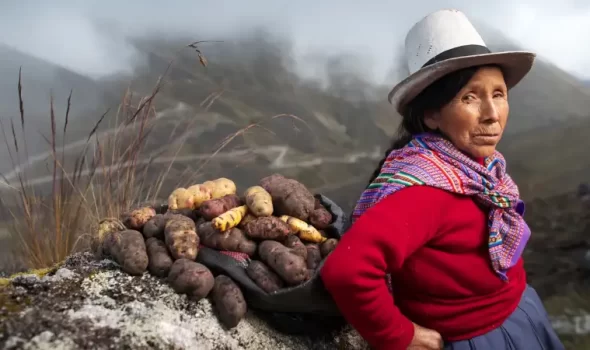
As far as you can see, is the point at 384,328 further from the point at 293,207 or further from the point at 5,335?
the point at 5,335

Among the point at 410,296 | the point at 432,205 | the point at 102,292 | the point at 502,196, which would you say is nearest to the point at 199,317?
the point at 102,292

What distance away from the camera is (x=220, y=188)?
1.95 metres

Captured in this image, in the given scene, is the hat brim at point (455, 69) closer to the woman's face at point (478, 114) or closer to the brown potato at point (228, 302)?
the woman's face at point (478, 114)

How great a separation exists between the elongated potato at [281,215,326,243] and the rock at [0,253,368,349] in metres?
0.36

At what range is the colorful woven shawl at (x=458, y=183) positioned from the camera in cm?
137

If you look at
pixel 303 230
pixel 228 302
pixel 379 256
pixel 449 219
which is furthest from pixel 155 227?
pixel 449 219

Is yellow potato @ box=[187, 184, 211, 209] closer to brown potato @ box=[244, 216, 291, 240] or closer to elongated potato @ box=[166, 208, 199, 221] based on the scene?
elongated potato @ box=[166, 208, 199, 221]

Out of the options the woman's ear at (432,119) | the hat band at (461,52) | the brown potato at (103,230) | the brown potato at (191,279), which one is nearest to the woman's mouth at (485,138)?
the woman's ear at (432,119)

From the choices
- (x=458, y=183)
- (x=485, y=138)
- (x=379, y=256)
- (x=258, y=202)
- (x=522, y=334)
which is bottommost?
(x=522, y=334)

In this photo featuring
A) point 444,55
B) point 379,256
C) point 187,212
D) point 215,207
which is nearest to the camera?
point 379,256

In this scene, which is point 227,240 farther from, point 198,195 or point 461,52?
point 461,52

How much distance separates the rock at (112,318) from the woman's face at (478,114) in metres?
0.81

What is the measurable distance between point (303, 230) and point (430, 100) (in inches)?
26.5

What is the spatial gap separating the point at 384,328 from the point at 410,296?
0.78 feet
